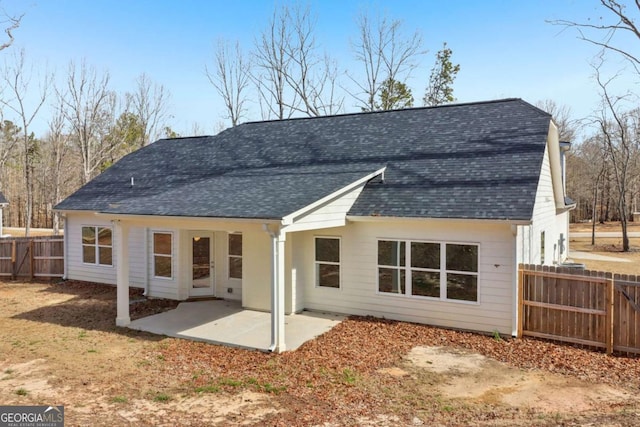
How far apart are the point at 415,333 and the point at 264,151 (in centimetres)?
880

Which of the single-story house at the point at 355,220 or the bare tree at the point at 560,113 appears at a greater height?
the bare tree at the point at 560,113

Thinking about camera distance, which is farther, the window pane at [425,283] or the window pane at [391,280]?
the window pane at [391,280]

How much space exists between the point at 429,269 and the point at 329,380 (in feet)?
14.0

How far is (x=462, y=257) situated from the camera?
9719 mm

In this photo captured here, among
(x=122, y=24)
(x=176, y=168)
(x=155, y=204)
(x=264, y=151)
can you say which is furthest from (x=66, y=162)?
(x=155, y=204)

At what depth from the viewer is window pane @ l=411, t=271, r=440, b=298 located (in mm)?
10008

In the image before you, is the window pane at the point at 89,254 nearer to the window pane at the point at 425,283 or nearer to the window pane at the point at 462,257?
the window pane at the point at 425,283

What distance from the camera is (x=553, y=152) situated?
13.2 meters

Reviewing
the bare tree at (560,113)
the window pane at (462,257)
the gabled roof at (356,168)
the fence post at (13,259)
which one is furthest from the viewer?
the bare tree at (560,113)

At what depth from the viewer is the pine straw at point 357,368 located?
19.3 feet

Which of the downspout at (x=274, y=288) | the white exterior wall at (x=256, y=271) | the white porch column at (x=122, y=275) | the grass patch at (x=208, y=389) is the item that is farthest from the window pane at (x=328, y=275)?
the grass patch at (x=208, y=389)

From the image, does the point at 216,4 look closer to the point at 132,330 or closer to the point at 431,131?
the point at 431,131

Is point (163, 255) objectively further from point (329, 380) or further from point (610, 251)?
point (610, 251)

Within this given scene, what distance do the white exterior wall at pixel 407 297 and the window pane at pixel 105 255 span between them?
808 cm
